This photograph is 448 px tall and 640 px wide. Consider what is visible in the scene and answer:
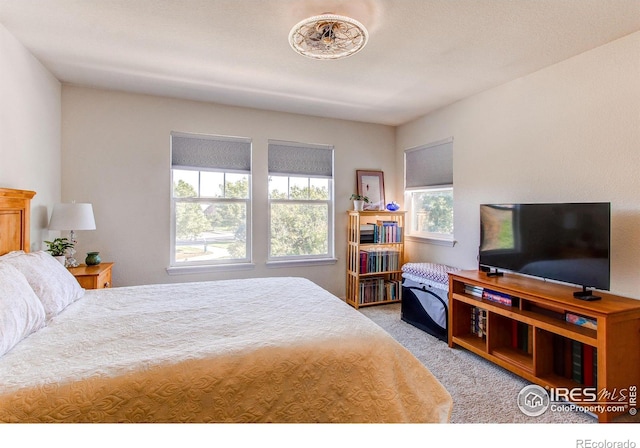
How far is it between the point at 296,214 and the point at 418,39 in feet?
8.01

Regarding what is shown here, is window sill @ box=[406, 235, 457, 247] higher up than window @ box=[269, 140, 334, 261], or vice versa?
window @ box=[269, 140, 334, 261]

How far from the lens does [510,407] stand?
2.02 meters

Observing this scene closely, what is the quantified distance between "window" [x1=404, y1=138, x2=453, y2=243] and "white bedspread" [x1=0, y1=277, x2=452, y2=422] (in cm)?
259

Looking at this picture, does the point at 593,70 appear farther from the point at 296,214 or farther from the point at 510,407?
the point at 296,214

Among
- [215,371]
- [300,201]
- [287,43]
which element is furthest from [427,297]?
[287,43]


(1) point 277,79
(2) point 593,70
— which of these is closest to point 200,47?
(1) point 277,79

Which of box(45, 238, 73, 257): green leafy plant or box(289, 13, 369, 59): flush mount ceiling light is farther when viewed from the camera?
box(45, 238, 73, 257): green leafy plant

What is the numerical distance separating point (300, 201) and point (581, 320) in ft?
9.89

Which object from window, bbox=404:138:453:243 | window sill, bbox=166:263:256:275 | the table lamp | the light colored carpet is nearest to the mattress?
the light colored carpet

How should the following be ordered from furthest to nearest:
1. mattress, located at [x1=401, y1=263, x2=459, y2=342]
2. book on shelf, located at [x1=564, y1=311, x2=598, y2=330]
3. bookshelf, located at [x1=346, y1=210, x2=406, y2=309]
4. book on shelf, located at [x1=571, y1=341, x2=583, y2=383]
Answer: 1. bookshelf, located at [x1=346, y1=210, x2=406, y2=309]
2. mattress, located at [x1=401, y1=263, x2=459, y2=342]
3. book on shelf, located at [x1=571, y1=341, x2=583, y2=383]
4. book on shelf, located at [x1=564, y1=311, x2=598, y2=330]

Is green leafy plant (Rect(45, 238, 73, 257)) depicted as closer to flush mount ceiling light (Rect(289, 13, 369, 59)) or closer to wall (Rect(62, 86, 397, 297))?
wall (Rect(62, 86, 397, 297))

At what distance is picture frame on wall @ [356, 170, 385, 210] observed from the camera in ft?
14.4

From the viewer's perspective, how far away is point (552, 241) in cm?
237

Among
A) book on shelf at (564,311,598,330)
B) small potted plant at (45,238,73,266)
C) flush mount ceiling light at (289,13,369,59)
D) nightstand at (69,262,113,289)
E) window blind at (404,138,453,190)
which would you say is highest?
flush mount ceiling light at (289,13,369,59)
